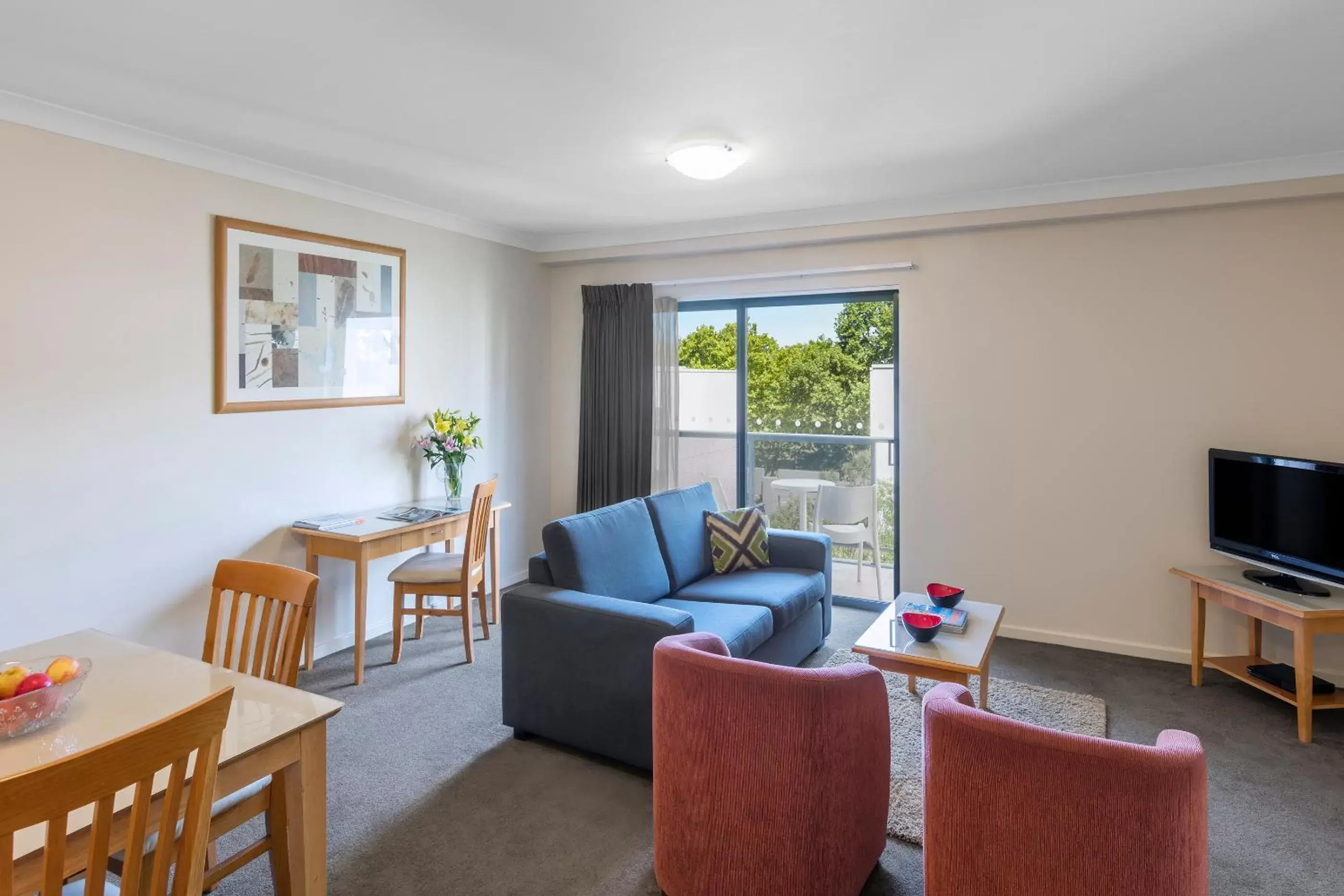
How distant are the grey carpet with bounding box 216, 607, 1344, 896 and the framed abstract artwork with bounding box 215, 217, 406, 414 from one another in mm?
1486

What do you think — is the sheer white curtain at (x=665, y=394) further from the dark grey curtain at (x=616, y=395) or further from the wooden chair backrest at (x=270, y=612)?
the wooden chair backrest at (x=270, y=612)

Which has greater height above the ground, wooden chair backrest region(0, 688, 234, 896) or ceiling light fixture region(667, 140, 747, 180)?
ceiling light fixture region(667, 140, 747, 180)

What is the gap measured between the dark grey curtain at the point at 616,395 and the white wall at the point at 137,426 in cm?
149

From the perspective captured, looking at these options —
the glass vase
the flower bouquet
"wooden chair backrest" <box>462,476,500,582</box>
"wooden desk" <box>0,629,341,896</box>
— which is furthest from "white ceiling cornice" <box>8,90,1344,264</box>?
"wooden desk" <box>0,629,341,896</box>

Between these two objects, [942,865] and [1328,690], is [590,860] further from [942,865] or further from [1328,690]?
[1328,690]

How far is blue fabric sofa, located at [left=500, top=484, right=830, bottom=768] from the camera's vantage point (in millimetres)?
2725

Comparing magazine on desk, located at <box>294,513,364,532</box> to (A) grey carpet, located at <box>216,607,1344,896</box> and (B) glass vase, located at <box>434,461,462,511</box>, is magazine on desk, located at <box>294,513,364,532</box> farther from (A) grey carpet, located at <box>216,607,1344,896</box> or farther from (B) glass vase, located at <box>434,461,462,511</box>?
(A) grey carpet, located at <box>216,607,1344,896</box>

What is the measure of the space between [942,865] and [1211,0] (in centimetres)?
240

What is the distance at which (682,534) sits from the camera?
3912mm

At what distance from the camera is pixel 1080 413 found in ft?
13.3

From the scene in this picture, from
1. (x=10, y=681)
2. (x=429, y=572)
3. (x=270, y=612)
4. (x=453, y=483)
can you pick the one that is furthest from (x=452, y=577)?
(x=10, y=681)

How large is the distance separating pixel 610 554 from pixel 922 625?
4.43 feet

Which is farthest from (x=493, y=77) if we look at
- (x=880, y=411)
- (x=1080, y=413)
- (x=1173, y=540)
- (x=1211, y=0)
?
(x=1173, y=540)

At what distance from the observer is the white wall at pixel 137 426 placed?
281cm
